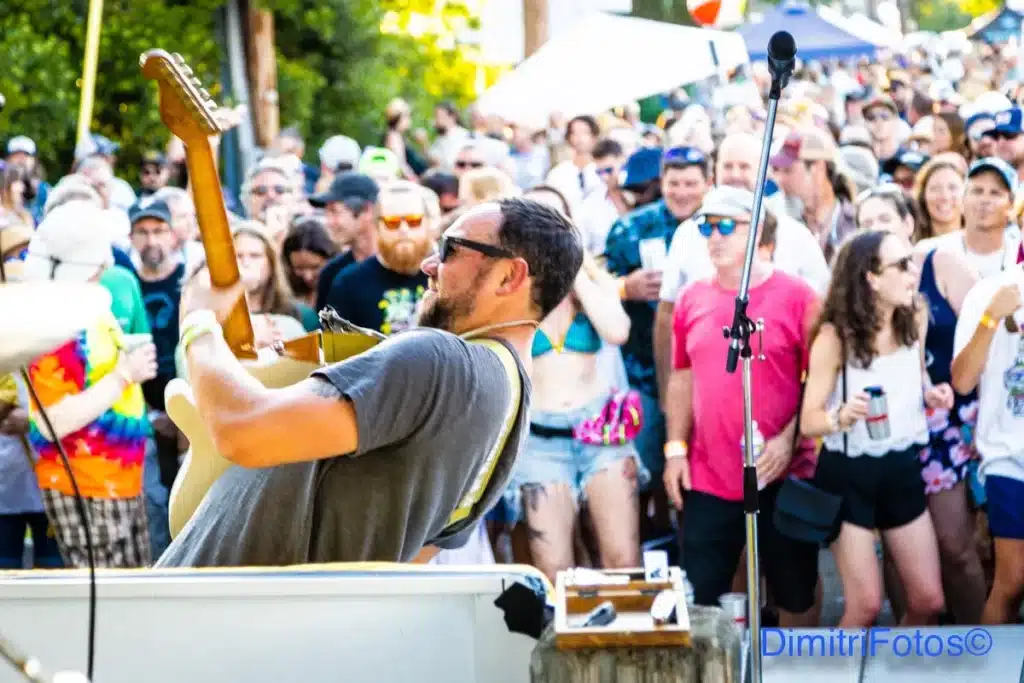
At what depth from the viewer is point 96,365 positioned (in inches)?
223

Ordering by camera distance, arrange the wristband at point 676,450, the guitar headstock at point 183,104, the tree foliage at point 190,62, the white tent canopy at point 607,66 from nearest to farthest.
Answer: the guitar headstock at point 183,104
the wristband at point 676,450
the white tent canopy at point 607,66
the tree foliage at point 190,62

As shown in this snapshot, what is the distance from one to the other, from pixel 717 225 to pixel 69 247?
7.87 ft

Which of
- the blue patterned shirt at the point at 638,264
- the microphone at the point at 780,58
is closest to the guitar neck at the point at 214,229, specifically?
the microphone at the point at 780,58

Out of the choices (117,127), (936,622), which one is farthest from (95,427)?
(117,127)

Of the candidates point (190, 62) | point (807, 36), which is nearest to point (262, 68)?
point (190, 62)

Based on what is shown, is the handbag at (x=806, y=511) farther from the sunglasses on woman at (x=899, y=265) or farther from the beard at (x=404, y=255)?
the beard at (x=404, y=255)

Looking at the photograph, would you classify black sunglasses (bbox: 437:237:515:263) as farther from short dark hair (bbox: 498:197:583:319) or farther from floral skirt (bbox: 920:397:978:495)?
floral skirt (bbox: 920:397:978:495)

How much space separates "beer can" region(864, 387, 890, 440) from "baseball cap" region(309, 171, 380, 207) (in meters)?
2.73

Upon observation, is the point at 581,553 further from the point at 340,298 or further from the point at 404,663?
the point at 404,663

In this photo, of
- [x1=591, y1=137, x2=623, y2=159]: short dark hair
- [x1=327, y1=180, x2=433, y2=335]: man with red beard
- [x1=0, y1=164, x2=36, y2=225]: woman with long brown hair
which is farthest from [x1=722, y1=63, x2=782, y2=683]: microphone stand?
[x1=0, y1=164, x2=36, y2=225]: woman with long brown hair

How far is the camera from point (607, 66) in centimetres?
1119

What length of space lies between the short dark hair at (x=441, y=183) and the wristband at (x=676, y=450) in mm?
2911

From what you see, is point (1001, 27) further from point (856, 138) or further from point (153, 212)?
point (153, 212)

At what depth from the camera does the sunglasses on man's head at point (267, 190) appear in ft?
29.8
